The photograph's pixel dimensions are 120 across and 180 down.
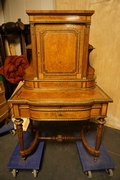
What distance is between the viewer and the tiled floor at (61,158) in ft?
4.75

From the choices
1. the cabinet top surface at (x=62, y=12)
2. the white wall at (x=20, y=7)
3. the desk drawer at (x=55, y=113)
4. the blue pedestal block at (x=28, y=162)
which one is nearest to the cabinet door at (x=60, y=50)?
the cabinet top surface at (x=62, y=12)

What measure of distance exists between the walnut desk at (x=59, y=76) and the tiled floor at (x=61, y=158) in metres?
0.29

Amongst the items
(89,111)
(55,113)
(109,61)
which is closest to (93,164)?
(89,111)

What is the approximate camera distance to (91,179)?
4.62 feet

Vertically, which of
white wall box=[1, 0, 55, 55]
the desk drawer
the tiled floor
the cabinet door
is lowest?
the tiled floor

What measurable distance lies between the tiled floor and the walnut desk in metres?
0.29

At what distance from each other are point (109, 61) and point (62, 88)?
1.16 metres

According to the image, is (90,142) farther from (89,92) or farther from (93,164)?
(89,92)

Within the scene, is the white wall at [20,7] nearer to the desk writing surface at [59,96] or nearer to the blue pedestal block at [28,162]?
the desk writing surface at [59,96]

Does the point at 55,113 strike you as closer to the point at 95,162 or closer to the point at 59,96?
the point at 59,96

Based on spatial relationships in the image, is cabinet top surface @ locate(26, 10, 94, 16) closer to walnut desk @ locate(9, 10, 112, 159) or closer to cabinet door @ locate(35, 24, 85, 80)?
walnut desk @ locate(9, 10, 112, 159)

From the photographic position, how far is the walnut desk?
1.20m

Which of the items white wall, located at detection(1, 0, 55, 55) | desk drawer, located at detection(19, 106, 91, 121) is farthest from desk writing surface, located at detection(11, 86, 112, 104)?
white wall, located at detection(1, 0, 55, 55)

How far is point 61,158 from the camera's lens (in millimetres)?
1684
